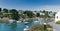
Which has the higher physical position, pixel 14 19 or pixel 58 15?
pixel 58 15

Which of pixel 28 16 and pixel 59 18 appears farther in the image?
pixel 28 16

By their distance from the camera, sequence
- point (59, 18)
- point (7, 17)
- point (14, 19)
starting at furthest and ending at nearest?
1. point (7, 17)
2. point (14, 19)
3. point (59, 18)

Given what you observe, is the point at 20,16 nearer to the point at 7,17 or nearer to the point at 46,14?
the point at 7,17

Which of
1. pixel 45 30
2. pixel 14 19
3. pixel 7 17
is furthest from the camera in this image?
pixel 7 17

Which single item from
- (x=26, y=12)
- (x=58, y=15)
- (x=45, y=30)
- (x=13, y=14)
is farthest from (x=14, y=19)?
(x=45, y=30)

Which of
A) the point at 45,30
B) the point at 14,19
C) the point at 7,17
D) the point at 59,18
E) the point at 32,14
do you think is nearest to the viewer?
the point at 45,30

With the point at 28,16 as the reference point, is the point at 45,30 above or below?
above

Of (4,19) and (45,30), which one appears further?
(4,19)

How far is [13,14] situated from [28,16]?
4.10 m

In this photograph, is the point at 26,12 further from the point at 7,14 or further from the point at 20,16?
the point at 7,14

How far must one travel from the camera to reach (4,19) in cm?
3512

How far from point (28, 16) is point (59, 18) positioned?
72.8 ft

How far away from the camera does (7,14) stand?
35.6 meters

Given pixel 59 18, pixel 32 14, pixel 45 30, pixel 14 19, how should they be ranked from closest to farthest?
pixel 45 30, pixel 59 18, pixel 14 19, pixel 32 14
